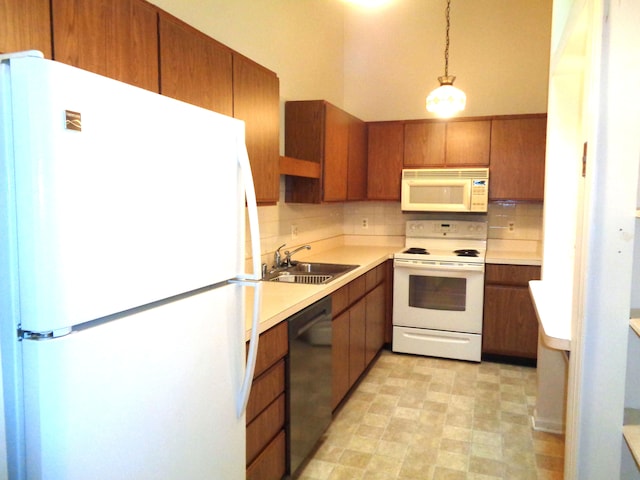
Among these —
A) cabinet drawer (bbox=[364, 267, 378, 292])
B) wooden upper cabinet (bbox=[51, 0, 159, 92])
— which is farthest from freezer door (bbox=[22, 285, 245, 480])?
cabinet drawer (bbox=[364, 267, 378, 292])

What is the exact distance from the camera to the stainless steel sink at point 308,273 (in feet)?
9.55

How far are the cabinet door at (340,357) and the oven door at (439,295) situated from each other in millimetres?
1156

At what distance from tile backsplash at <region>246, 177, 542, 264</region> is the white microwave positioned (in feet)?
1.30

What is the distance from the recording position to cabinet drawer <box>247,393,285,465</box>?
1755 millimetres

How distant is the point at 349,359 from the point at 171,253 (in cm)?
209

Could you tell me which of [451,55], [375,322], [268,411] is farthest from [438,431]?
[451,55]

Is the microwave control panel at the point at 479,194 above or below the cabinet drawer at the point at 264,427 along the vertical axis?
above

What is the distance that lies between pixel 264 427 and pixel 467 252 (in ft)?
8.94

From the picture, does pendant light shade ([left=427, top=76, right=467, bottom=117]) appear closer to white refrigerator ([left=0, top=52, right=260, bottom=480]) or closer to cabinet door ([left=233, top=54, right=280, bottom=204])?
cabinet door ([left=233, top=54, right=280, bottom=204])

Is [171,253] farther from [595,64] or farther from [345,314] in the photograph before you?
[345,314]

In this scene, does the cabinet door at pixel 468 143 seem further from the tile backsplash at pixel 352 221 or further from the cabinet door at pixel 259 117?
the cabinet door at pixel 259 117

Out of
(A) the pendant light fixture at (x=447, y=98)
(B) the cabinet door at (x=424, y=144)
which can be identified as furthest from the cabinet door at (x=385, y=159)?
(A) the pendant light fixture at (x=447, y=98)

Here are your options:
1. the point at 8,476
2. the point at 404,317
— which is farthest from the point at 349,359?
the point at 8,476

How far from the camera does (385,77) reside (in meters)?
4.52
